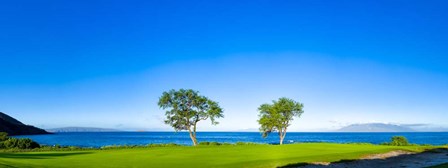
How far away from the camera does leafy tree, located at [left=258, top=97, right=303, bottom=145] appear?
76.4m

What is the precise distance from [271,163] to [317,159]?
19.4 ft

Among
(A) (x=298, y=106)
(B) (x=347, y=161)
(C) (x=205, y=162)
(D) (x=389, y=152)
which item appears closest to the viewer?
(C) (x=205, y=162)

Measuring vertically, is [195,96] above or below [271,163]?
above

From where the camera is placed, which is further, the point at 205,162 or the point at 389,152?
the point at 389,152

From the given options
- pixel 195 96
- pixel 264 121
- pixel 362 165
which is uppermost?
pixel 195 96

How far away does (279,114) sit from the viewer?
251ft

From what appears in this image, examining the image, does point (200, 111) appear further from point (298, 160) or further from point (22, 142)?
point (298, 160)

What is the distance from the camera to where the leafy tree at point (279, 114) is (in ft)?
251

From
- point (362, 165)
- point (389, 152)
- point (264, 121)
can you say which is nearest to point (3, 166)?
point (362, 165)

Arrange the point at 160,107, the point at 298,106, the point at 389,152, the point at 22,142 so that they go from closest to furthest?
1. the point at 389,152
2. the point at 22,142
3. the point at 160,107
4. the point at 298,106

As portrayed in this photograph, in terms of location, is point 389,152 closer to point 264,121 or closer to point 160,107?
point 264,121

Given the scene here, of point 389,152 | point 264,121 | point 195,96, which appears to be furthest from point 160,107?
point 389,152

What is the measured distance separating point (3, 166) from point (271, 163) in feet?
58.0

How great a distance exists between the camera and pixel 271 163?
27641 millimetres
